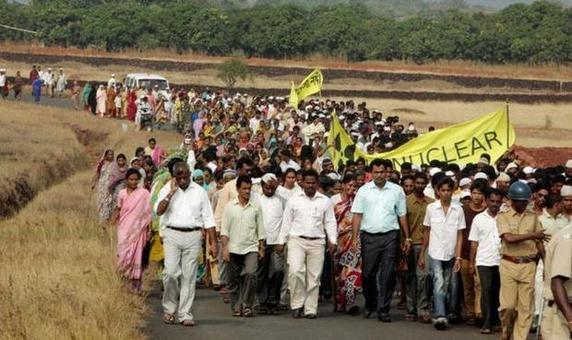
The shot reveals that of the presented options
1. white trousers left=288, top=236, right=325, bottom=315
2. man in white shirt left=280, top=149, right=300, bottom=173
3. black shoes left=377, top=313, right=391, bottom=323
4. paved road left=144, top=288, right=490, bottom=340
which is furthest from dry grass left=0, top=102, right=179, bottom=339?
man in white shirt left=280, top=149, right=300, bottom=173

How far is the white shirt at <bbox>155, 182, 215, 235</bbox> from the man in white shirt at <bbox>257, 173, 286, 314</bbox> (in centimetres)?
143

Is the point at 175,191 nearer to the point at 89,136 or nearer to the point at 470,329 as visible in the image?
the point at 470,329

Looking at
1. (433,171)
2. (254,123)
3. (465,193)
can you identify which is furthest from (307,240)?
(254,123)

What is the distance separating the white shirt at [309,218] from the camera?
1503cm

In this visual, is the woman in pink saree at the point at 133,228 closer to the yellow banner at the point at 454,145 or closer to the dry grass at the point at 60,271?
the dry grass at the point at 60,271

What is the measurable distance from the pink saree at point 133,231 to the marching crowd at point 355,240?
0.01 metres

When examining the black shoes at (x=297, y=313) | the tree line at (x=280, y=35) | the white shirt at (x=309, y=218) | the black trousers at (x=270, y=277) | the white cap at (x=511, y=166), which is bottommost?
the black shoes at (x=297, y=313)

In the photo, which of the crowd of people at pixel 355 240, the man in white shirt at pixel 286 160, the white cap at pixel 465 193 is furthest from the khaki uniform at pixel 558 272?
the man in white shirt at pixel 286 160

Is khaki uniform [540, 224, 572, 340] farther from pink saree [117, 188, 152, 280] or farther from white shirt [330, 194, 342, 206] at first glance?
white shirt [330, 194, 342, 206]

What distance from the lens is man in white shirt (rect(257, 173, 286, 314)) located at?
1550 centimetres

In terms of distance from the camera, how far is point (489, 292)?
14.0m

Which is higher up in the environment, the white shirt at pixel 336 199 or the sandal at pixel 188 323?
the white shirt at pixel 336 199

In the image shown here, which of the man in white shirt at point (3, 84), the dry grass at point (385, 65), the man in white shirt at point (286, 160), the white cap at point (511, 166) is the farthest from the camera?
the dry grass at point (385, 65)

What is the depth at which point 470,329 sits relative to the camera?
14516mm
